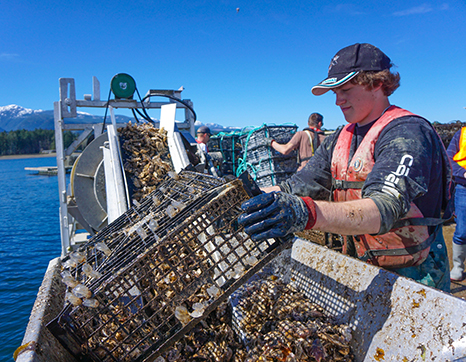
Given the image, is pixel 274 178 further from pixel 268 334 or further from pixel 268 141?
pixel 268 334

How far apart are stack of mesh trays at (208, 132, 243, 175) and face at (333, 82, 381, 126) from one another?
6291 millimetres

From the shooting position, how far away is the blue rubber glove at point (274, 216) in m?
1.16

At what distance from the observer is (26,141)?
88312mm

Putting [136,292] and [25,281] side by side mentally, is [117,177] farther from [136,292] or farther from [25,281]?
[25,281]

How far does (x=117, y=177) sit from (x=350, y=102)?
260 centimetres

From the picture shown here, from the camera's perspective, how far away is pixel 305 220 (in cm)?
118

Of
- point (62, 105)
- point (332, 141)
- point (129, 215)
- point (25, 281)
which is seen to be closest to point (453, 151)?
point (332, 141)

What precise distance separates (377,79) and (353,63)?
0.51 ft

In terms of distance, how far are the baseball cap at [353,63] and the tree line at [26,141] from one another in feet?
319

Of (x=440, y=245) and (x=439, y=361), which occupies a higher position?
(x=440, y=245)

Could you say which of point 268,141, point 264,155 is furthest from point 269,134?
point 264,155

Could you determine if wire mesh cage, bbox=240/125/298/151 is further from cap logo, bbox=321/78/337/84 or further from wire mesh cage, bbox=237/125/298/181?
cap logo, bbox=321/78/337/84

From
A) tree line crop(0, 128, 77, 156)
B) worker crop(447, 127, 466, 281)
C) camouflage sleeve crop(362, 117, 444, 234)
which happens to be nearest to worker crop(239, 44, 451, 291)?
camouflage sleeve crop(362, 117, 444, 234)

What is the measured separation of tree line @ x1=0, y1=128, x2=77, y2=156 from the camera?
86.9m
